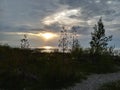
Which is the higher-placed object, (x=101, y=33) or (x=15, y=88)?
(x=101, y=33)

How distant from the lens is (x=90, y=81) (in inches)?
785

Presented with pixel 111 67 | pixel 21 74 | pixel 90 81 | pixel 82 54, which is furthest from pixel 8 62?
pixel 82 54

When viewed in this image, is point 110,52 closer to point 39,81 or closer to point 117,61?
point 117,61

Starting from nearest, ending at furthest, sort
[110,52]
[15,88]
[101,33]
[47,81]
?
[15,88]
[47,81]
[101,33]
[110,52]

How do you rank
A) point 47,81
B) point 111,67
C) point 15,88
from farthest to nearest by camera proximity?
1. point 111,67
2. point 47,81
3. point 15,88

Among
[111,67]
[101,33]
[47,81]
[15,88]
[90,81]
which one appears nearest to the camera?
[15,88]

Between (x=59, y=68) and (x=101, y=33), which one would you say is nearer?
(x=59, y=68)

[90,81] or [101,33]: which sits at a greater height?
[101,33]

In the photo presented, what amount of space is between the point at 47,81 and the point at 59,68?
1450 mm

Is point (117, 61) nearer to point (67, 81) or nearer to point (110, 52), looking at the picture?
point (110, 52)

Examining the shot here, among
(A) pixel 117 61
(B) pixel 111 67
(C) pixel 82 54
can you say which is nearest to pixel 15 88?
(B) pixel 111 67

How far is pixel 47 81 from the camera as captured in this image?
1762cm

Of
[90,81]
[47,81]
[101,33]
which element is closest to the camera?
[47,81]

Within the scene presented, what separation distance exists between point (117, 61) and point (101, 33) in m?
3.79
